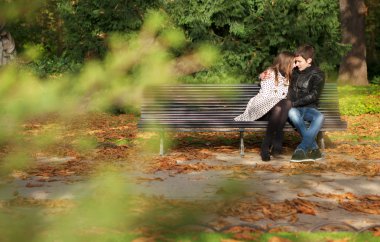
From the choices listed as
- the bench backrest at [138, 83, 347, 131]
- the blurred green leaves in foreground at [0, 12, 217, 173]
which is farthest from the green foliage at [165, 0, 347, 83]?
the blurred green leaves in foreground at [0, 12, 217, 173]

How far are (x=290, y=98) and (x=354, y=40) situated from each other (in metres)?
15.9

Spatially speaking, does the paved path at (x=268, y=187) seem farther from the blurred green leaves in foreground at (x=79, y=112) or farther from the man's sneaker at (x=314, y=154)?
the blurred green leaves in foreground at (x=79, y=112)

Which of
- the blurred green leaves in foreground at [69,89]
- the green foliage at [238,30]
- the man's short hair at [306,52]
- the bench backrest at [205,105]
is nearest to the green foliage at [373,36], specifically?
the green foliage at [238,30]

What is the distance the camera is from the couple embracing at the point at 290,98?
26.3 ft

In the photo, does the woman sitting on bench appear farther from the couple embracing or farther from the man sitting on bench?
the man sitting on bench

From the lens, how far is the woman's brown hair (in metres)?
8.02

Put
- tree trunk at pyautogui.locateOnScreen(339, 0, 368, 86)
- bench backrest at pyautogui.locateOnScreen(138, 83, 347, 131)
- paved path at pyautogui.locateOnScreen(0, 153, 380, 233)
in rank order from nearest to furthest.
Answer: paved path at pyautogui.locateOnScreen(0, 153, 380, 233)
bench backrest at pyautogui.locateOnScreen(138, 83, 347, 131)
tree trunk at pyautogui.locateOnScreen(339, 0, 368, 86)

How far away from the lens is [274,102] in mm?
8172

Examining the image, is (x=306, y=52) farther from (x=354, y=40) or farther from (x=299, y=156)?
(x=354, y=40)

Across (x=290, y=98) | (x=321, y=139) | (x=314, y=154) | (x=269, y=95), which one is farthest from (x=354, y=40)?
(x=314, y=154)

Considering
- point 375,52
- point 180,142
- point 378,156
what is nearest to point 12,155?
point 378,156

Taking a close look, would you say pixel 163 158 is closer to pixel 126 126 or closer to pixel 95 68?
pixel 126 126

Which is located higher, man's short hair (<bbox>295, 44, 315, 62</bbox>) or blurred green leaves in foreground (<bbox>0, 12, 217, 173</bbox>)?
blurred green leaves in foreground (<bbox>0, 12, 217, 173</bbox>)

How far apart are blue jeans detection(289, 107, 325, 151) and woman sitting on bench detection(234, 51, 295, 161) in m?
0.12
